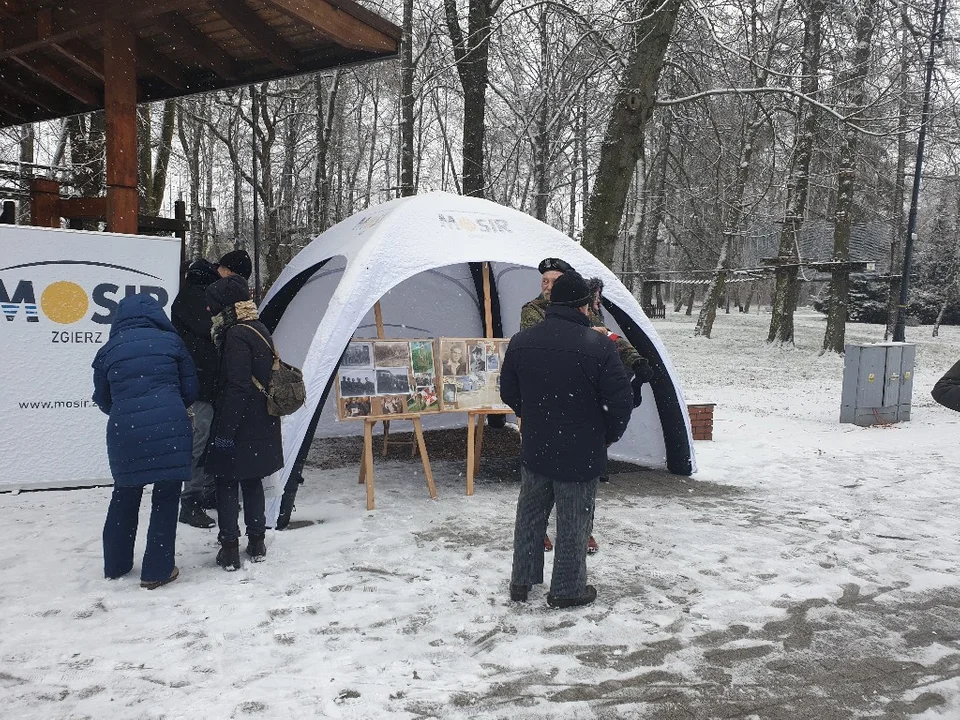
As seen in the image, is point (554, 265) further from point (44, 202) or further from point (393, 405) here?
point (44, 202)

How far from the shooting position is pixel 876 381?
978 cm

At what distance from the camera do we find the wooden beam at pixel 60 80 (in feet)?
24.1

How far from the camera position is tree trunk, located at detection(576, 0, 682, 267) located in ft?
28.1

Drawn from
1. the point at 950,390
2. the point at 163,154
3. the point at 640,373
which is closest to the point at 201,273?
the point at 640,373

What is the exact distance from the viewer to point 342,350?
553 centimetres

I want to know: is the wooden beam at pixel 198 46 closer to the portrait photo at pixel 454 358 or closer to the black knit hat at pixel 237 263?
the black knit hat at pixel 237 263

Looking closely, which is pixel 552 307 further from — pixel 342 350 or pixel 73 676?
pixel 73 676

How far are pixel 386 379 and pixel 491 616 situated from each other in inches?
103

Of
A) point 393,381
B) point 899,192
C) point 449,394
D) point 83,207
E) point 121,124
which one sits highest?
point 899,192

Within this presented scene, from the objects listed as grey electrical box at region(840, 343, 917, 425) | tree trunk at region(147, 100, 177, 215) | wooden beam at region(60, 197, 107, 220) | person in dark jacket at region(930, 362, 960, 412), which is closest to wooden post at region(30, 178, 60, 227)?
wooden beam at region(60, 197, 107, 220)

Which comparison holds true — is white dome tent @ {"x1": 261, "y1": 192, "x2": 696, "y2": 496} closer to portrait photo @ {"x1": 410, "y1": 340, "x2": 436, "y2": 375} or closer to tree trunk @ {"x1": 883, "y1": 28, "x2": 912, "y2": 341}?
portrait photo @ {"x1": 410, "y1": 340, "x2": 436, "y2": 375}

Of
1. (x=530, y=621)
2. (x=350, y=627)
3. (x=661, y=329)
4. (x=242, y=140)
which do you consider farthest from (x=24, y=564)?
(x=242, y=140)

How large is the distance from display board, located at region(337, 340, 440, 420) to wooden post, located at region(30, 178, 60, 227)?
455 cm

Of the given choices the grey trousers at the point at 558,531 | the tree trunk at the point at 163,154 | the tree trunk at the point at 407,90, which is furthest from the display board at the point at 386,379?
the tree trunk at the point at 163,154
